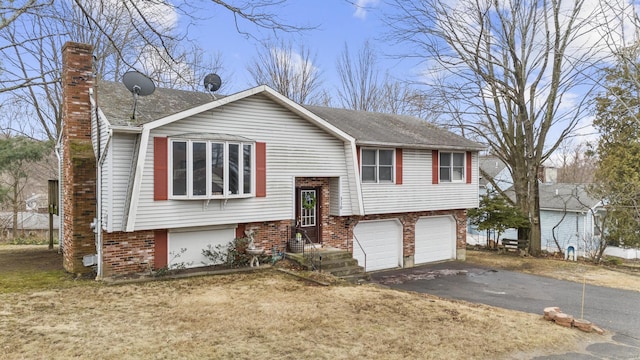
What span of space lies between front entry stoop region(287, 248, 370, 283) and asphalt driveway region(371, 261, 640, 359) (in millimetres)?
1228

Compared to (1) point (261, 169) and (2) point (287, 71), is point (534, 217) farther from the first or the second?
(2) point (287, 71)

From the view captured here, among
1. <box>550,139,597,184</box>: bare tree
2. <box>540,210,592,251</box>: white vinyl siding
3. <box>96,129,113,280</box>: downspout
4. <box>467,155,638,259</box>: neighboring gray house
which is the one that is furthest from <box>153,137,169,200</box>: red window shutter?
<box>550,139,597,184</box>: bare tree

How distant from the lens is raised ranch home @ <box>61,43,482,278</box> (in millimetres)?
10250

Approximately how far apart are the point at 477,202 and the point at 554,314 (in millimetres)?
9778

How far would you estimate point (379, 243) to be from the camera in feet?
51.4

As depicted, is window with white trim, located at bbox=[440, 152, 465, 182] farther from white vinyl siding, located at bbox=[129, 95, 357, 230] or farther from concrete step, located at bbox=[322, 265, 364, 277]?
concrete step, located at bbox=[322, 265, 364, 277]

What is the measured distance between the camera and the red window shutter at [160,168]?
1030 centimetres

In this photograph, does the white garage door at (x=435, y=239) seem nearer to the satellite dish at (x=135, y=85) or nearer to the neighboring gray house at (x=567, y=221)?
the neighboring gray house at (x=567, y=221)

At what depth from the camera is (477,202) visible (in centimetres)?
1770

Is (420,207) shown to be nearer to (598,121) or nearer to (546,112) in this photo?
(546,112)

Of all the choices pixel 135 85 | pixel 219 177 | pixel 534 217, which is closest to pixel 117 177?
pixel 135 85

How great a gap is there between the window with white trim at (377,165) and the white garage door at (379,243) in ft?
5.64

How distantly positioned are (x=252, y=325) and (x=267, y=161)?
609cm

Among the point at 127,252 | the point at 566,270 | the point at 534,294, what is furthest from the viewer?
the point at 566,270
